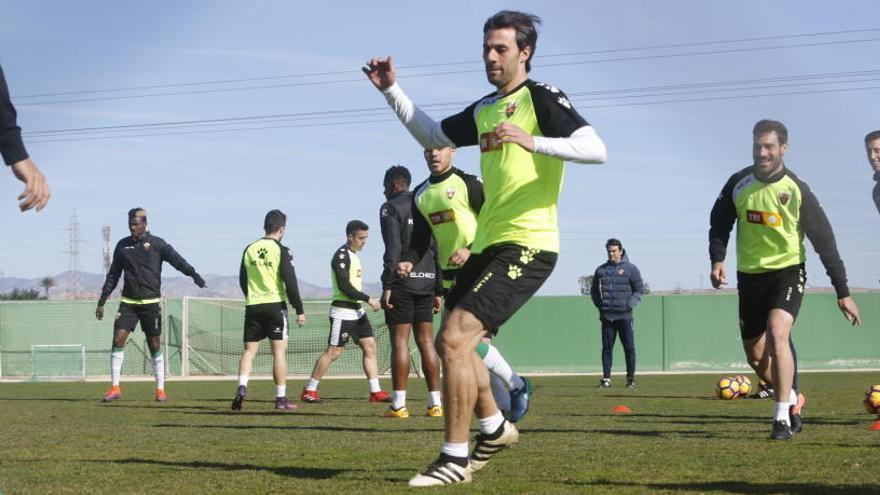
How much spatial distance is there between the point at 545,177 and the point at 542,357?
75.3ft

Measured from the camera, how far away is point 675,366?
28250mm

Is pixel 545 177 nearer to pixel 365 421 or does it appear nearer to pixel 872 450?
pixel 872 450

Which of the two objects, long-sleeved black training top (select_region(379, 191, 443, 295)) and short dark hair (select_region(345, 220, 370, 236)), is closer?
long-sleeved black training top (select_region(379, 191, 443, 295))

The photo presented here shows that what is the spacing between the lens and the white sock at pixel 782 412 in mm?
8281

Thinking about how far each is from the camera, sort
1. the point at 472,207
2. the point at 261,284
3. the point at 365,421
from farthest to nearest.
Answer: the point at 261,284
the point at 365,421
the point at 472,207

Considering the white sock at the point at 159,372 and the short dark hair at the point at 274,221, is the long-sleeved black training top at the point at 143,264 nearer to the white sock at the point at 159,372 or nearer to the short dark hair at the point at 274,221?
the white sock at the point at 159,372

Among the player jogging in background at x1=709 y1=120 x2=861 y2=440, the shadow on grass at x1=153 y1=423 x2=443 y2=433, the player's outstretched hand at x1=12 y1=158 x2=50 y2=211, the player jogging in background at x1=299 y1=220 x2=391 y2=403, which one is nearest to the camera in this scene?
the player's outstretched hand at x1=12 y1=158 x2=50 y2=211

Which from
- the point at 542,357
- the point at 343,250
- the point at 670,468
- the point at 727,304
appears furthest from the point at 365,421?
the point at 727,304

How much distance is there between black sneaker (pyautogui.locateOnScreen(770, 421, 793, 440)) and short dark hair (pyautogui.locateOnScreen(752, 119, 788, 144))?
200 cm

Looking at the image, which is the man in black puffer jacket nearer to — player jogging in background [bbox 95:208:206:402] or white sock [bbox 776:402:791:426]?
player jogging in background [bbox 95:208:206:402]

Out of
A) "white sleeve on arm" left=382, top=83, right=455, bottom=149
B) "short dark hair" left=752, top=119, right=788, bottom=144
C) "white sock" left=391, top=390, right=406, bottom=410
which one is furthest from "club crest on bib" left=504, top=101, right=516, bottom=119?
"white sock" left=391, top=390, right=406, bottom=410

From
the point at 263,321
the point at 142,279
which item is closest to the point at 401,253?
the point at 263,321

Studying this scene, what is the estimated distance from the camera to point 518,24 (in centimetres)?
589

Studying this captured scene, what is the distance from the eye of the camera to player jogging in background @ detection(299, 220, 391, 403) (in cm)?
1402
